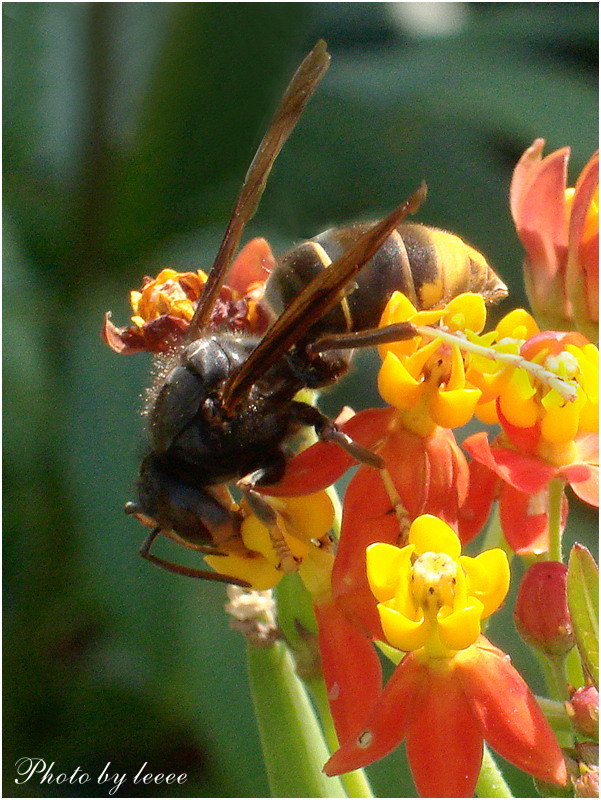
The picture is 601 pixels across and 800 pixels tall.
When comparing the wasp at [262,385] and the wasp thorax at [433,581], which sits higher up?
the wasp at [262,385]

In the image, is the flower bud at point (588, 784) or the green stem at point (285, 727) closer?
the flower bud at point (588, 784)

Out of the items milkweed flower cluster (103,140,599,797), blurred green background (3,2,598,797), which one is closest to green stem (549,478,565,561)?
milkweed flower cluster (103,140,599,797)

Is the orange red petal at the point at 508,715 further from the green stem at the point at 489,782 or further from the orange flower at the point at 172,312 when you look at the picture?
the orange flower at the point at 172,312

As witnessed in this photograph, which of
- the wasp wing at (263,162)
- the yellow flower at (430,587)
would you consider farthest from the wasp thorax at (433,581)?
the wasp wing at (263,162)

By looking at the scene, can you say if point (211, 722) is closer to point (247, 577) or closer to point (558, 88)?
point (247, 577)

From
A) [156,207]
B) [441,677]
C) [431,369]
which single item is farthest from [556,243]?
[156,207]

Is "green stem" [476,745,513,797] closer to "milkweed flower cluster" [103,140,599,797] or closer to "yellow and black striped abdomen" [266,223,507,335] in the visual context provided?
"milkweed flower cluster" [103,140,599,797]
